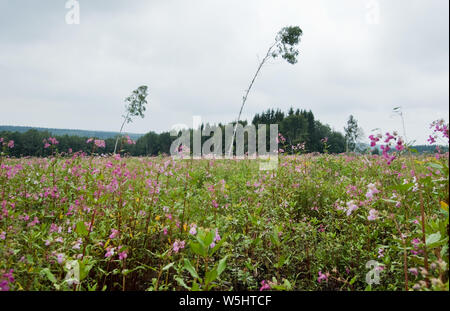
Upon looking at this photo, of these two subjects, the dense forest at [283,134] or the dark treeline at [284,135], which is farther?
the dark treeline at [284,135]

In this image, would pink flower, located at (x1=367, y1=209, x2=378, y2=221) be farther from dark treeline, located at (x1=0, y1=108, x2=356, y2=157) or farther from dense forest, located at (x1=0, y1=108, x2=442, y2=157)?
dark treeline, located at (x1=0, y1=108, x2=356, y2=157)

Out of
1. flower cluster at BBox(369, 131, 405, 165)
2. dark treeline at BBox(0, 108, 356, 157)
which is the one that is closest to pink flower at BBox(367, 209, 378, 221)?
flower cluster at BBox(369, 131, 405, 165)

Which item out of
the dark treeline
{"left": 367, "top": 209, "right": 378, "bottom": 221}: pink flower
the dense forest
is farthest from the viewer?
the dark treeline

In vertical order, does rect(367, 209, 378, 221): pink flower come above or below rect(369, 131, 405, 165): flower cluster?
below

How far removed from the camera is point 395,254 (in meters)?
2.29

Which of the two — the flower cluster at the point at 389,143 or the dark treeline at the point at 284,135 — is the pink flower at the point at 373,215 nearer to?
the flower cluster at the point at 389,143

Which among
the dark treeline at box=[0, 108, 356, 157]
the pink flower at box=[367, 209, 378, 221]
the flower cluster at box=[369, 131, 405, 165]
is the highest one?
the dark treeline at box=[0, 108, 356, 157]

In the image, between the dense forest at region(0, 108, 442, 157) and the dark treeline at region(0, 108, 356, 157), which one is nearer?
the dense forest at region(0, 108, 442, 157)

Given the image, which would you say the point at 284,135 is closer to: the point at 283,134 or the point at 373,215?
the point at 283,134

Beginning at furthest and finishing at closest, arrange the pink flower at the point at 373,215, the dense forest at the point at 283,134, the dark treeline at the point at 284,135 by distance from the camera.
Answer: the dark treeline at the point at 284,135 < the dense forest at the point at 283,134 < the pink flower at the point at 373,215

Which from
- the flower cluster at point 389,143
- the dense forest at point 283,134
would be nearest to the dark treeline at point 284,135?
the dense forest at point 283,134
